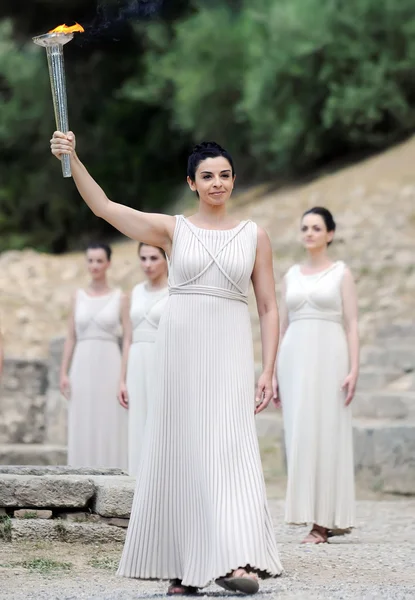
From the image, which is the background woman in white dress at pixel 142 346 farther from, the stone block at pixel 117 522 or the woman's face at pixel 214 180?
the woman's face at pixel 214 180

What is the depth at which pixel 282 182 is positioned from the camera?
2427 cm

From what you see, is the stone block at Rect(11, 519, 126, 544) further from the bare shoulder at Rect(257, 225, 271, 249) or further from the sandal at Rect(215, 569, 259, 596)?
the bare shoulder at Rect(257, 225, 271, 249)

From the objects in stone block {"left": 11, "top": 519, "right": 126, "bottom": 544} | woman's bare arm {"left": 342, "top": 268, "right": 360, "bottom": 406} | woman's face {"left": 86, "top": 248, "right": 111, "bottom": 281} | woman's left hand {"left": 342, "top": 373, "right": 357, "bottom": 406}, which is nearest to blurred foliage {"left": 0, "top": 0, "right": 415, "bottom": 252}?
woman's face {"left": 86, "top": 248, "right": 111, "bottom": 281}

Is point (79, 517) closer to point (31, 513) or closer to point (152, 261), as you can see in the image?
point (31, 513)

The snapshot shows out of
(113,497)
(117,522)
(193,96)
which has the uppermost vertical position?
(193,96)

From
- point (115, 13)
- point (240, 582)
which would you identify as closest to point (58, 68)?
point (115, 13)

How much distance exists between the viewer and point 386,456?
10.7 m

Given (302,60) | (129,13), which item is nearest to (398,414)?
(129,13)

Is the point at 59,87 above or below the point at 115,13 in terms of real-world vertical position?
below

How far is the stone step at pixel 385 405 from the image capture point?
38.8 ft

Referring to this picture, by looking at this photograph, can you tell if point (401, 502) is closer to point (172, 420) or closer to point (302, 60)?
point (172, 420)

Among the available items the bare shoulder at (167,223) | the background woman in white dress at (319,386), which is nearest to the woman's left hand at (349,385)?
the background woman in white dress at (319,386)

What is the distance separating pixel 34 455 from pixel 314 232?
14.7 ft

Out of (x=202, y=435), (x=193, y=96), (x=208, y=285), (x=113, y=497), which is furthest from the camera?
(x=193, y=96)
